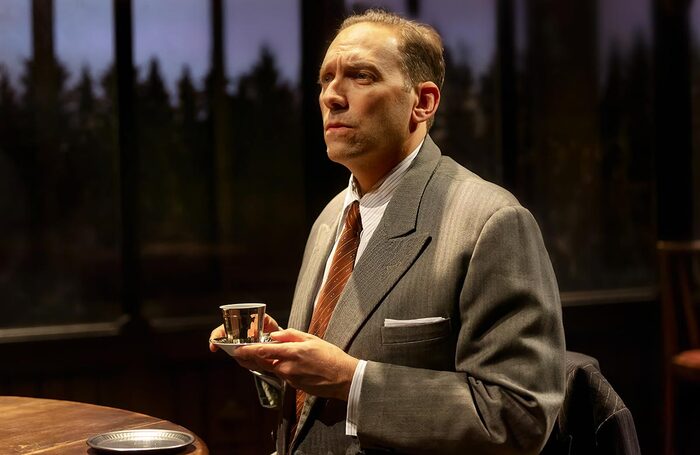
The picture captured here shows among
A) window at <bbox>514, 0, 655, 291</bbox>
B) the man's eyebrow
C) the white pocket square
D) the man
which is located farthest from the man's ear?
window at <bbox>514, 0, 655, 291</bbox>

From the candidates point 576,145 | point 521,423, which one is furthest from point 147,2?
point 521,423

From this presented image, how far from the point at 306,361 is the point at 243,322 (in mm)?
182

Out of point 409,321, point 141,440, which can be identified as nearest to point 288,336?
point 409,321

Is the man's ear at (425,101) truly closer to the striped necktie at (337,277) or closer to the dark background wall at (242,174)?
the striped necktie at (337,277)

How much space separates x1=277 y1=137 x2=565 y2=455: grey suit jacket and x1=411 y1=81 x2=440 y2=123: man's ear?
22 centimetres

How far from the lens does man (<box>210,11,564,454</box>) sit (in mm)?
1660

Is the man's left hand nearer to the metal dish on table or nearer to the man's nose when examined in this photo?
the metal dish on table

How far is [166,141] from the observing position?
394 cm

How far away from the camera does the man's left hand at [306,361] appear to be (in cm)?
165

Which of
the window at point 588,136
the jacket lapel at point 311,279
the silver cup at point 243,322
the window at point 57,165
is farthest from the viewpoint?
the window at point 588,136

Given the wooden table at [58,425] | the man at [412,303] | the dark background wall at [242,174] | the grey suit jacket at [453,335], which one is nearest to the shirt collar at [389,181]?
the man at [412,303]

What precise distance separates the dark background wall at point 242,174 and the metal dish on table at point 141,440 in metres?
2.04

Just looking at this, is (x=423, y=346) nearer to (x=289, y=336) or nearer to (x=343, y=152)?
(x=289, y=336)

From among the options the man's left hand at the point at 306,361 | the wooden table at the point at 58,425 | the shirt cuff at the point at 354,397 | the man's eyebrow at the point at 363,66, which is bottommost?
the wooden table at the point at 58,425
